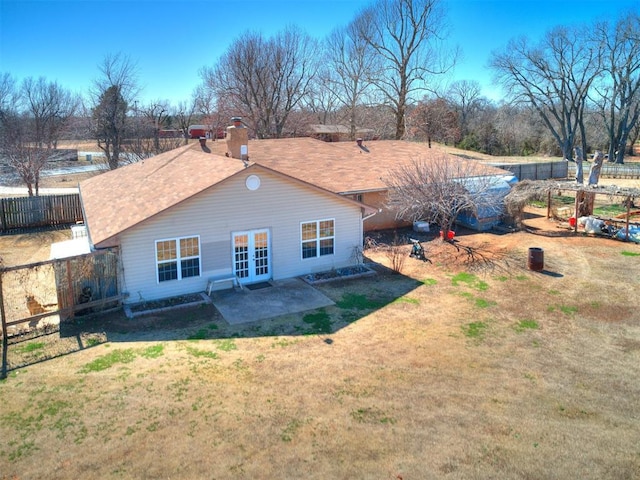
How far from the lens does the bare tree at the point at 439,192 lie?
808 inches

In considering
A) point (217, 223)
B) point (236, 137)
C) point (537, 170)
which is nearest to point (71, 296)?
point (217, 223)

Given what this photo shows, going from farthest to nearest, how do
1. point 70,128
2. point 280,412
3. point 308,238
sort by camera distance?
point 70,128 → point 308,238 → point 280,412

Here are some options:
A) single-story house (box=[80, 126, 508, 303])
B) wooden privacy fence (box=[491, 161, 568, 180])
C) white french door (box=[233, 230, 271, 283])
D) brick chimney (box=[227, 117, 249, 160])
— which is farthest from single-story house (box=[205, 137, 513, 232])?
wooden privacy fence (box=[491, 161, 568, 180])

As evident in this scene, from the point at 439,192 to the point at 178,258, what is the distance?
1153cm

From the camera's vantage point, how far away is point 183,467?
7.24 metres

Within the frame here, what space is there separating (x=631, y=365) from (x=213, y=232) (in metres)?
11.5

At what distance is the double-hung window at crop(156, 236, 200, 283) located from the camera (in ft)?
46.6

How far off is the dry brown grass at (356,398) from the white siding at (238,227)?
2.27 metres

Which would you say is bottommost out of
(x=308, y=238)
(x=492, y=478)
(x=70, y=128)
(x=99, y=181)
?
(x=492, y=478)

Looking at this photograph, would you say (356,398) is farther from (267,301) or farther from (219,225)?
(219,225)

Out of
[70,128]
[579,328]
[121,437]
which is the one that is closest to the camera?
[121,437]

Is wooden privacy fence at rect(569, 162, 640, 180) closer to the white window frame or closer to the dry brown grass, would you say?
the dry brown grass

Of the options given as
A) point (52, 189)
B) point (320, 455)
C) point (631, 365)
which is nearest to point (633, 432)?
point (631, 365)

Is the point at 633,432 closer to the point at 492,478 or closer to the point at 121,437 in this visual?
the point at 492,478
